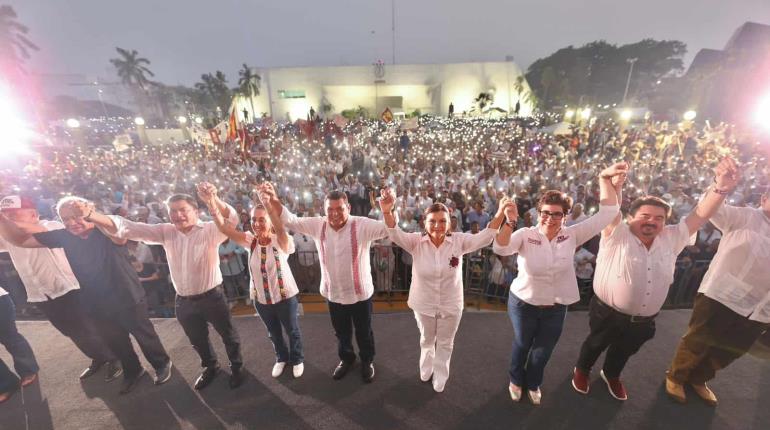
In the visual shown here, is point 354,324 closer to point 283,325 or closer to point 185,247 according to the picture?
point 283,325

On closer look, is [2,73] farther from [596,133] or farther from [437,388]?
[596,133]

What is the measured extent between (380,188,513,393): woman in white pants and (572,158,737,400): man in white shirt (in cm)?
108

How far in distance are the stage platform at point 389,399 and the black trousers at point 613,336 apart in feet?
1.12

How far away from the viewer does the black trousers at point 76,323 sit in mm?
3279

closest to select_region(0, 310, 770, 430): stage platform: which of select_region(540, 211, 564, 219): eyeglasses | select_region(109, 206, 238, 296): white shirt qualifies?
select_region(109, 206, 238, 296): white shirt

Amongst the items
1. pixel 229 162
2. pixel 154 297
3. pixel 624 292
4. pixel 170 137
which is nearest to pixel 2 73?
pixel 170 137

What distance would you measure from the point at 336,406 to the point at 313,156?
534 inches

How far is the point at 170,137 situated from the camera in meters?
30.7

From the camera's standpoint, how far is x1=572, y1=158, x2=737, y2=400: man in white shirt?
2562mm

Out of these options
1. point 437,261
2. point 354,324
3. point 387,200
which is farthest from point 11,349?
point 437,261

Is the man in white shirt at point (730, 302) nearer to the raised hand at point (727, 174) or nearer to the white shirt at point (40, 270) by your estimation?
the raised hand at point (727, 174)

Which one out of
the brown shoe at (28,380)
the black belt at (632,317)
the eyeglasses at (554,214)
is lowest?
the brown shoe at (28,380)

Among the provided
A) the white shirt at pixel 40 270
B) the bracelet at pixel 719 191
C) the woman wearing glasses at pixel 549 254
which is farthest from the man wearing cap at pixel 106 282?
the bracelet at pixel 719 191

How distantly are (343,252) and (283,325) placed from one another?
3.83ft
